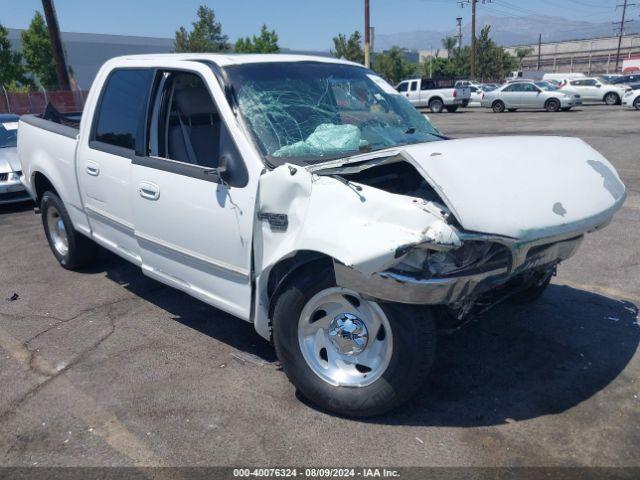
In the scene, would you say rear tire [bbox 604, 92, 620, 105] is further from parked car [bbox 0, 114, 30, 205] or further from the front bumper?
the front bumper

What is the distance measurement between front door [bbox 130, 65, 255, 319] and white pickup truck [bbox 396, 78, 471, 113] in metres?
28.9

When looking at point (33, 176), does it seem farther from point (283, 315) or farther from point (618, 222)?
point (618, 222)

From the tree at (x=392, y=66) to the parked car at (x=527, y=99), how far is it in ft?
108

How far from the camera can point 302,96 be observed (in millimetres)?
3775

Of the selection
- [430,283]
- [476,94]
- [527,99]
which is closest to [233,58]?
[430,283]

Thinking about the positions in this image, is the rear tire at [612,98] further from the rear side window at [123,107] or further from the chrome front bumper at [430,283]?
the chrome front bumper at [430,283]

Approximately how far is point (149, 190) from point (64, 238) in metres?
2.41

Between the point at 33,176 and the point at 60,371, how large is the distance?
2778 mm

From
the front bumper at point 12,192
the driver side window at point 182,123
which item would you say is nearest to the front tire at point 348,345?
the driver side window at point 182,123

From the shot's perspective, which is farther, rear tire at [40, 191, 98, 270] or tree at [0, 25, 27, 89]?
tree at [0, 25, 27, 89]

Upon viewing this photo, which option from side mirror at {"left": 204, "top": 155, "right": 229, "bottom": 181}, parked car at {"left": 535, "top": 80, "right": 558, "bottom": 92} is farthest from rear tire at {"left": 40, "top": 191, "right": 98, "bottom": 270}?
parked car at {"left": 535, "top": 80, "right": 558, "bottom": 92}

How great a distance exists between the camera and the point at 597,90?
29875 millimetres

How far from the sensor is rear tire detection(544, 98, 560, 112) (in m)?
27.3

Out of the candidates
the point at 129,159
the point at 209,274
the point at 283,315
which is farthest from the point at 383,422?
the point at 129,159
